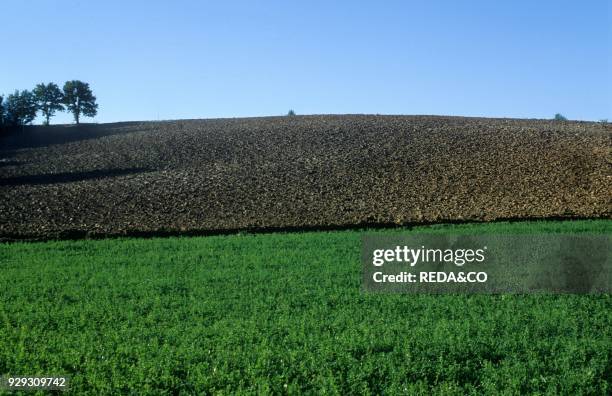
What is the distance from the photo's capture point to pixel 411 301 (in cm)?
1097

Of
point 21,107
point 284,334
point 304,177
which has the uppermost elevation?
point 21,107

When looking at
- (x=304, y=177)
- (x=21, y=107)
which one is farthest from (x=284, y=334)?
(x=21, y=107)

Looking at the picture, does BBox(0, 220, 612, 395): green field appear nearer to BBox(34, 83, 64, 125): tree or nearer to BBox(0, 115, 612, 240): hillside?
BBox(0, 115, 612, 240): hillside

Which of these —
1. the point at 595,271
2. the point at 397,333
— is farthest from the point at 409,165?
the point at 397,333

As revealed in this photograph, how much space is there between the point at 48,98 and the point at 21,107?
3518 mm

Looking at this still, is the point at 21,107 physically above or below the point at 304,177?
above

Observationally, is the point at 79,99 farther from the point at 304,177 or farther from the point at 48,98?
the point at 304,177

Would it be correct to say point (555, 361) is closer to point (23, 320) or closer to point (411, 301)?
point (411, 301)

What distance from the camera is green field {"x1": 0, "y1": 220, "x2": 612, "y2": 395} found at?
7492 mm

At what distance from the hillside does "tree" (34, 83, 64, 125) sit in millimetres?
22740

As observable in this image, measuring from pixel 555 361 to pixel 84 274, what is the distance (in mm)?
10359

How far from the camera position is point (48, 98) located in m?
64.6

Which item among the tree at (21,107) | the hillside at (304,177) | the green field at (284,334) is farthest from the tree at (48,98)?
the green field at (284,334)

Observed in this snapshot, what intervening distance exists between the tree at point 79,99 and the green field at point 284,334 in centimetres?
5444
